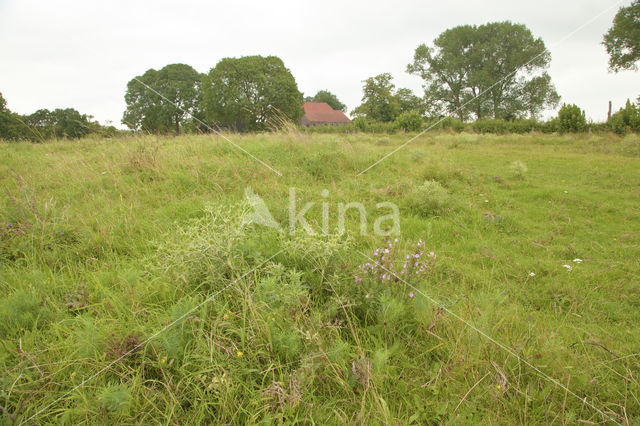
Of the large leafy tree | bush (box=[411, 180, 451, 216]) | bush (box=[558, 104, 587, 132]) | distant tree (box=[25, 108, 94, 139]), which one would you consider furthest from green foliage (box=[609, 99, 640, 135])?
distant tree (box=[25, 108, 94, 139])

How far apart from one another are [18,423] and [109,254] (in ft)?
5.97

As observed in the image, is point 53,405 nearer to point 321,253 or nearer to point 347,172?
point 321,253

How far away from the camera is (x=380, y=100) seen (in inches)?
1442

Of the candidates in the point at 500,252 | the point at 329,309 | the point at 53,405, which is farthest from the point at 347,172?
the point at 53,405

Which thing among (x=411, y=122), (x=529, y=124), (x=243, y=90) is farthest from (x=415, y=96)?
(x=243, y=90)

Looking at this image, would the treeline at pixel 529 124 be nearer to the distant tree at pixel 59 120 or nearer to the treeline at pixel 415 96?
the treeline at pixel 415 96

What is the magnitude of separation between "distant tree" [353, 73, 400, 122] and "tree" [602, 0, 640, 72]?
1876 centimetres

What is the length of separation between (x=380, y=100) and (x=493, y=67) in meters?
20.6

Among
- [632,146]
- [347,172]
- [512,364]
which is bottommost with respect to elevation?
[512,364]

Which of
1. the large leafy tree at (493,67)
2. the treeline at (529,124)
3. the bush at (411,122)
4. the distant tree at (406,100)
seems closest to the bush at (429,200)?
the treeline at (529,124)

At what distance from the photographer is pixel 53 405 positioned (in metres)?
1.38

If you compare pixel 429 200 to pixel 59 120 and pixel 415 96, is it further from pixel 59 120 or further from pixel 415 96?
pixel 415 96

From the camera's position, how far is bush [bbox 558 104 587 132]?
57.4 ft

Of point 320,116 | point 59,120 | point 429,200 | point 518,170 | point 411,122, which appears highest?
point 320,116
